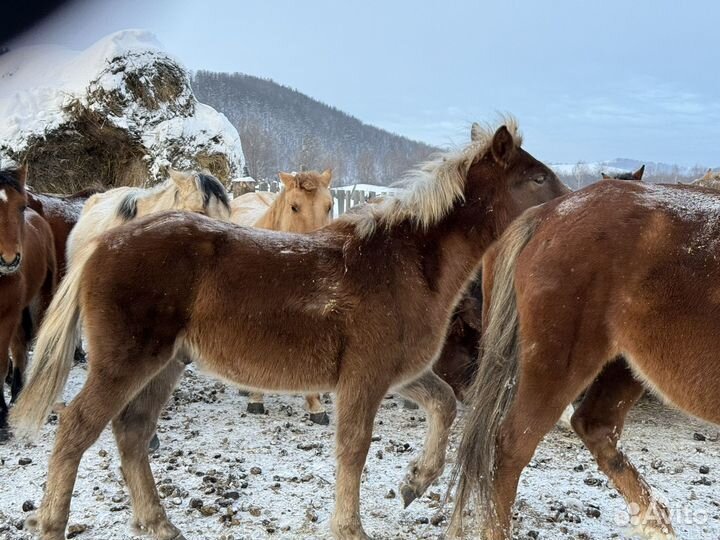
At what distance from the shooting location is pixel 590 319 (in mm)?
2607

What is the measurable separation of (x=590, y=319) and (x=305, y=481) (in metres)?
2.27

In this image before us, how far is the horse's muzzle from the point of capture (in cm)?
450

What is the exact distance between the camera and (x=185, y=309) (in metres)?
2.83

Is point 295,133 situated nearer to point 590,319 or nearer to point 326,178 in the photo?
point 326,178

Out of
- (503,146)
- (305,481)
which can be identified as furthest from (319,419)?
(503,146)

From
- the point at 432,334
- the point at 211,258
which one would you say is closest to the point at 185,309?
the point at 211,258

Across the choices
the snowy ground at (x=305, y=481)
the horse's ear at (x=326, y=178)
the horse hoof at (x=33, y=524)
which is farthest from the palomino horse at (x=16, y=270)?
the horse's ear at (x=326, y=178)

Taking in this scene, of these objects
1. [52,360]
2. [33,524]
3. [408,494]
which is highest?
[52,360]

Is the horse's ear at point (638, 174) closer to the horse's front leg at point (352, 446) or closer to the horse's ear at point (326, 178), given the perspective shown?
the horse's ear at point (326, 178)

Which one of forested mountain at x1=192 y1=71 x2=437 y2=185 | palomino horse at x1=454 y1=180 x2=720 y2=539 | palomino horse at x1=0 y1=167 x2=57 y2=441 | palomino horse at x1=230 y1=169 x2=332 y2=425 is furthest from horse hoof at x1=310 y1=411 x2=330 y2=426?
forested mountain at x1=192 y1=71 x2=437 y2=185

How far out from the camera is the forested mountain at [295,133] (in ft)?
144

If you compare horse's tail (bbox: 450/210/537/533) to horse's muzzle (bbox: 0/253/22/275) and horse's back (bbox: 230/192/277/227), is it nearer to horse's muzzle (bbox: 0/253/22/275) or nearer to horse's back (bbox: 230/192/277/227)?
horse's muzzle (bbox: 0/253/22/275)

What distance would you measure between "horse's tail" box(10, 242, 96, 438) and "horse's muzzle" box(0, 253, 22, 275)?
6.39 ft

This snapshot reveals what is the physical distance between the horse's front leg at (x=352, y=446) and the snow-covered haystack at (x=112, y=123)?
899 centimetres
